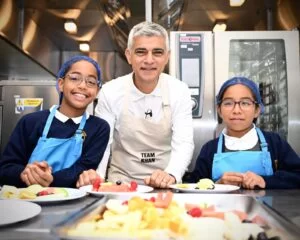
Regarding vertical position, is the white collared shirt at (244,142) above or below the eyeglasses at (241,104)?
below

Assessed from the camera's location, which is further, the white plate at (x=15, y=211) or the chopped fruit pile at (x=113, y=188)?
the chopped fruit pile at (x=113, y=188)

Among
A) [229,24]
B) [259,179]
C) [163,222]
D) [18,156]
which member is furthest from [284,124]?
[229,24]

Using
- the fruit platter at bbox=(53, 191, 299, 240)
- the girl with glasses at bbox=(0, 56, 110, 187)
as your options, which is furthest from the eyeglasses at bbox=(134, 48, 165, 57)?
the fruit platter at bbox=(53, 191, 299, 240)

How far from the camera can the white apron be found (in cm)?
168

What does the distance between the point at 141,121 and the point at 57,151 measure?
54 centimetres

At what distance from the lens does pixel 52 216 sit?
645 mm

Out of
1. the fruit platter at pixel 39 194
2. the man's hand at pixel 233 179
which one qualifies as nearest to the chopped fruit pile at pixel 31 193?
the fruit platter at pixel 39 194

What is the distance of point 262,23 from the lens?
385cm

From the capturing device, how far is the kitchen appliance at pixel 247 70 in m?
2.21

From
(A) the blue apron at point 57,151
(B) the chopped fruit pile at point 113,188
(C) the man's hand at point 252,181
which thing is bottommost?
(C) the man's hand at point 252,181

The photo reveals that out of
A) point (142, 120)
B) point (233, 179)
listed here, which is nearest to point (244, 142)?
point (233, 179)

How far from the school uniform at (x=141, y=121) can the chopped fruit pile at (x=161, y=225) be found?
1007mm

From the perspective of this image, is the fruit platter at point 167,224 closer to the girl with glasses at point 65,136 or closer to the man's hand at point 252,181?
the man's hand at point 252,181

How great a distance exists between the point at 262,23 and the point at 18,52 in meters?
2.79
